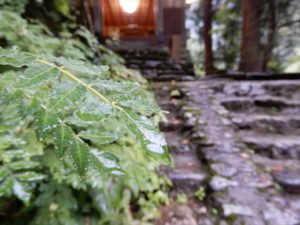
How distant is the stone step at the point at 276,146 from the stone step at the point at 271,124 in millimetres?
244

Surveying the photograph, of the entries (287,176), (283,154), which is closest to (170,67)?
(283,154)

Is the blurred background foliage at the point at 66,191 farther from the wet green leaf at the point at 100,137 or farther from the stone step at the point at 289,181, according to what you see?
the stone step at the point at 289,181

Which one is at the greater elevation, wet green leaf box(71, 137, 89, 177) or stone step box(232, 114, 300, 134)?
stone step box(232, 114, 300, 134)

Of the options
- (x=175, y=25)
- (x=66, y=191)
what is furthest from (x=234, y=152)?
(x=175, y=25)

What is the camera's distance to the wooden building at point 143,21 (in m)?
7.02

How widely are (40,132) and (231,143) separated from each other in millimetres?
2810

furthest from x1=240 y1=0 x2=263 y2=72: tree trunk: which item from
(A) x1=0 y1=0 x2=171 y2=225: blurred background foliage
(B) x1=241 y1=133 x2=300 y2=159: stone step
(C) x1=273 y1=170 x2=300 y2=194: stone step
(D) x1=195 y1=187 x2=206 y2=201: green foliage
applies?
(A) x1=0 y1=0 x2=171 y2=225: blurred background foliage

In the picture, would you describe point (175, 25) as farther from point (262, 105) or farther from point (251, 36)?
point (262, 105)

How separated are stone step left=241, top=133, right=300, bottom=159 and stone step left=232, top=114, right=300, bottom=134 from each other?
9.6 inches

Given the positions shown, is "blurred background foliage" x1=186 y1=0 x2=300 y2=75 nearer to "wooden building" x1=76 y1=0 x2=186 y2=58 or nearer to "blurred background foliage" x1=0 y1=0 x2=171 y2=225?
"wooden building" x1=76 y1=0 x2=186 y2=58

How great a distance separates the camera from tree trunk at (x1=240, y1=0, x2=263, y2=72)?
562cm

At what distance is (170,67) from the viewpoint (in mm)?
5918

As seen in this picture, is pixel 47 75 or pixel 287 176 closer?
pixel 47 75

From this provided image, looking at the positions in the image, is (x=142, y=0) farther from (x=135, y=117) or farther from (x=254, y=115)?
(x=135, y=117)
